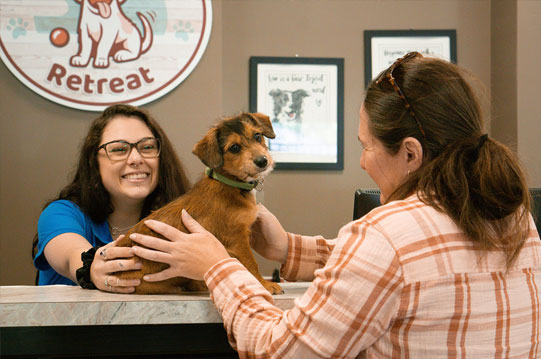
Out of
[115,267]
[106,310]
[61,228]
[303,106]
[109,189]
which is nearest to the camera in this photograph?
[106,310]

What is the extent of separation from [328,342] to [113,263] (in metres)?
0.66

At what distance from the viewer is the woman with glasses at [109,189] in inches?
68.4

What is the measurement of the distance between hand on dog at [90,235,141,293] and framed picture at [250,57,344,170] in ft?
7.31

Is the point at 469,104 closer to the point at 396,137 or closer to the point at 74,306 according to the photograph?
the point at 396,137

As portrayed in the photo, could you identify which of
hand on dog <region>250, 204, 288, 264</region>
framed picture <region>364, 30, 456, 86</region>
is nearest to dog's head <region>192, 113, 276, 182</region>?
hand on dog <region>250, 204, 288, 264</region>

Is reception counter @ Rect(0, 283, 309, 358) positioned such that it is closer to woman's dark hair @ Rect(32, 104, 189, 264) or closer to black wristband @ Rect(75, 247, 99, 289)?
black wristband @ Rect(75, 247, 99, 289)

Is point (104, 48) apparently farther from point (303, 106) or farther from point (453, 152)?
point (453, 152)

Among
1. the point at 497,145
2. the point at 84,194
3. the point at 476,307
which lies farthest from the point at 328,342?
the point at 84,194

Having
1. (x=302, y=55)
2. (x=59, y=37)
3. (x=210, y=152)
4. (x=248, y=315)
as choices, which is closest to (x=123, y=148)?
(x=210, y=152)

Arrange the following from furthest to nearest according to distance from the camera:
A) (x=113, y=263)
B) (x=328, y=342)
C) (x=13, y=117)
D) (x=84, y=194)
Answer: (x=13, y=117) < (x=84, y=194) < (x=113, y=263) < (x=328, y=342)

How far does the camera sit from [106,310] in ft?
3.76

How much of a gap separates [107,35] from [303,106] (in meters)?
1.36

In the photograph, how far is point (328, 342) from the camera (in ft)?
2.78

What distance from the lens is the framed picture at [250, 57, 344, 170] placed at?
11.3ft
